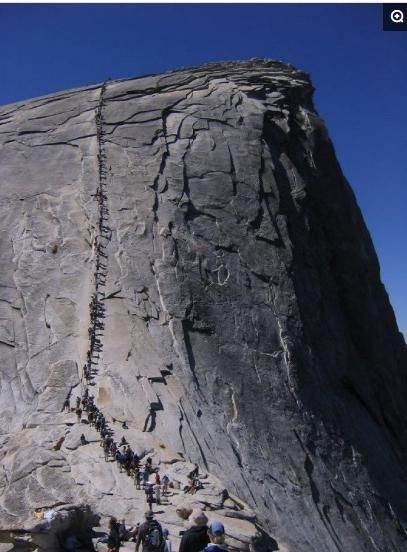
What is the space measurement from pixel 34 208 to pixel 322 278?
12.1 meters

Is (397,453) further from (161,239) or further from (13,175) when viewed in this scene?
(13,175)

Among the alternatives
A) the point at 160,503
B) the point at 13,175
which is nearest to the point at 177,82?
the point at 13,175

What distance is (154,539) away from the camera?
24.5 ft

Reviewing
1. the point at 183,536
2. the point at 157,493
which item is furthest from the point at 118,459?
the point at 183,536

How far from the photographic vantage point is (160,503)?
1259cm

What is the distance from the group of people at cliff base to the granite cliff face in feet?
3.45

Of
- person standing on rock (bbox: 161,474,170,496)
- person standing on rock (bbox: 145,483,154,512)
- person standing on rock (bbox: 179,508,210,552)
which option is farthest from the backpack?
person standing on rock (bbox: 161,474,170,496)

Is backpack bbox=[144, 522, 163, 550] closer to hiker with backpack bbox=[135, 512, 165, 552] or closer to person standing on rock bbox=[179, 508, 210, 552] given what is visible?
hiker with backpack bbox=[135, 512, 165, 552]

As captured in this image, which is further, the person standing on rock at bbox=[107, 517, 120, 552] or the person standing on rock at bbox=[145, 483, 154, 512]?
the person standing on rock at bbox=[145, 483, 154, 512]

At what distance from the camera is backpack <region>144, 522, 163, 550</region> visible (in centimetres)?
745

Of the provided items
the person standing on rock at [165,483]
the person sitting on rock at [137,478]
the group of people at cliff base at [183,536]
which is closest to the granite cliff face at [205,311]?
the person sitting on rock at [137,478]

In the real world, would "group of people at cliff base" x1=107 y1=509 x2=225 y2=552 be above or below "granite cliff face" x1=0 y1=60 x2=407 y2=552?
below

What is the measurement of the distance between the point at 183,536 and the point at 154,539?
120 cm

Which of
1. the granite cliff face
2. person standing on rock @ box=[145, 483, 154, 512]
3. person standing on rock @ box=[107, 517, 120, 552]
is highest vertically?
the granite cliff face
